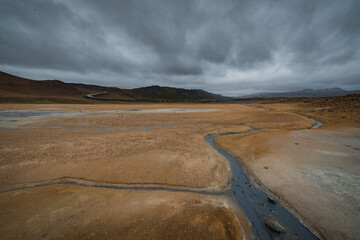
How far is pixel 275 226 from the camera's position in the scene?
16.0ft

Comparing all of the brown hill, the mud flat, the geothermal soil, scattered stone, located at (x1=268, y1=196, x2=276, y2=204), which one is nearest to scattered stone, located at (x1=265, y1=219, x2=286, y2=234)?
the geothermal soil

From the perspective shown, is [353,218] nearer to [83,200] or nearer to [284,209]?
[284,209]

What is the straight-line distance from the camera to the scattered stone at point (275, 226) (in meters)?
4.78

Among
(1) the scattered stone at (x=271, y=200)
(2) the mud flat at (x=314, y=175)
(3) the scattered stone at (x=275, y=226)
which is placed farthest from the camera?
(1) the scattered stone at (x=271, y=200)

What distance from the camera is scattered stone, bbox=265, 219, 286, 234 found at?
4.78 metres

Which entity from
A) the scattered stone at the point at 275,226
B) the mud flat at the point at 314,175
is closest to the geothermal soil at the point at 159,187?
the mud flat at the point at 314,175

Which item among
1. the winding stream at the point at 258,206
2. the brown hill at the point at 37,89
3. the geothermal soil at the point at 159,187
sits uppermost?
the brown hill at the point at 37,89

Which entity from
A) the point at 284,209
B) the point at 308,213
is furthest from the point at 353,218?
the point at 284,209

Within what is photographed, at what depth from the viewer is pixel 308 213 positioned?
5.37 m

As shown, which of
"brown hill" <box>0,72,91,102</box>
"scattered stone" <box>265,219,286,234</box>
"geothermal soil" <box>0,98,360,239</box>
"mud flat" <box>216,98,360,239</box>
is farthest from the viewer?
"brown hill" <box>0,72,91,102</box>

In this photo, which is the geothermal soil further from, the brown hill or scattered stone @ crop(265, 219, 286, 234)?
the brown hill

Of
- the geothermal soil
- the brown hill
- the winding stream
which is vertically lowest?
the winding stream

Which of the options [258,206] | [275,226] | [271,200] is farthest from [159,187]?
[271,200]

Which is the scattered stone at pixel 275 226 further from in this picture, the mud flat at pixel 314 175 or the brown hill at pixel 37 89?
the brown hill at pixel 37 89
